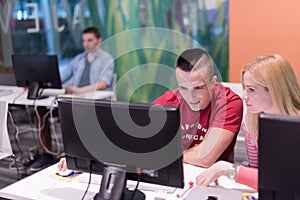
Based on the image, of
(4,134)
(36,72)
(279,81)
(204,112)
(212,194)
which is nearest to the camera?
(212,194)

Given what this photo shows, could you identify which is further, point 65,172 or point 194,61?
point 194,61

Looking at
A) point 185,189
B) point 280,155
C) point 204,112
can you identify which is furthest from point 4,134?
point 280,155

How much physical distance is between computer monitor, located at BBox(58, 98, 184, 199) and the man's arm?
20.9 inches

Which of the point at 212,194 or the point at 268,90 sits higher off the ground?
the point at 268,90

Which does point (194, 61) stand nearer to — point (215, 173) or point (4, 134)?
point (215, 173)

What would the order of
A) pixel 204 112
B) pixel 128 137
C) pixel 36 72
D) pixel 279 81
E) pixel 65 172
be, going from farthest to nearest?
pixel 36 72 < pixel 204 112 < pixel 65 172 < pixel 279 81 < pixel 128 137

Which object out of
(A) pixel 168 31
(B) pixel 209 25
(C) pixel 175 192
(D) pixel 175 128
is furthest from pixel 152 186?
(A) pixel 168 31

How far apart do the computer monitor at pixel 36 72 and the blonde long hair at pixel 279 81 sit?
2.15 m

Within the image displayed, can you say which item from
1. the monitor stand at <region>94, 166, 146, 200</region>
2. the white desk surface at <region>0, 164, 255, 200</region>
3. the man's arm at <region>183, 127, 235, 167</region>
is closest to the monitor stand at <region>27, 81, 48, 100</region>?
the white desk surface at <region>0, 164, 255, 200</region>

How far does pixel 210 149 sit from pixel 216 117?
0.19 meters

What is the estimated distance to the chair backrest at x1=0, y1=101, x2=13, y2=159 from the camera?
272 cm

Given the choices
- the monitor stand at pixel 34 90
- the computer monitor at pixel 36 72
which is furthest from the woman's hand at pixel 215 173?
the monitor stand at pixel 34 90

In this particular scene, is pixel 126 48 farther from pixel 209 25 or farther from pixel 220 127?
pixel 220 127

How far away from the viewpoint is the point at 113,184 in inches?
61.9
